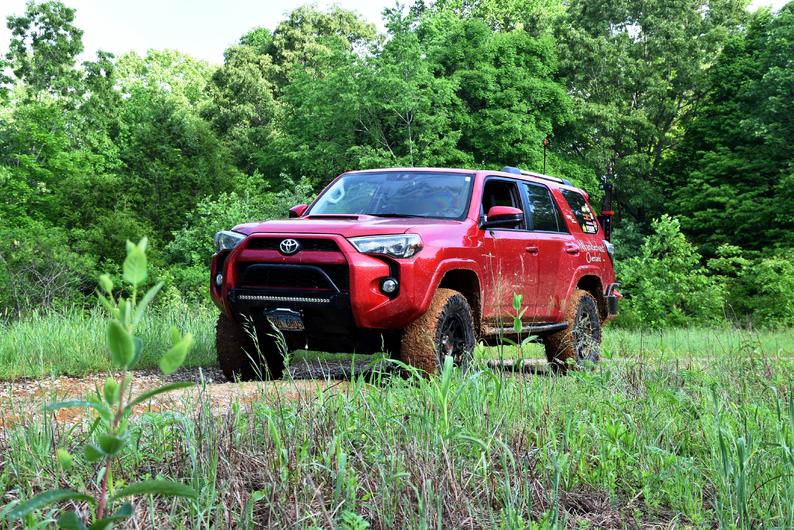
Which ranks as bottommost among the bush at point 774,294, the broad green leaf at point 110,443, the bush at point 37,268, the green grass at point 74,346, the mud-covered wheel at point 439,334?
the bush at point 774,294

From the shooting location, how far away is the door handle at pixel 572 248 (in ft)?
31.8

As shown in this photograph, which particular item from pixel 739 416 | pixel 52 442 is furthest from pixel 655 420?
pixel 52 442

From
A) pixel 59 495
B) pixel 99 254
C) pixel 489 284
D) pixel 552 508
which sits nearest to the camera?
pixel 59 495

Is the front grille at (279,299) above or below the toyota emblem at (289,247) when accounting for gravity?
below

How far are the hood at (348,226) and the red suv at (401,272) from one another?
1 cm

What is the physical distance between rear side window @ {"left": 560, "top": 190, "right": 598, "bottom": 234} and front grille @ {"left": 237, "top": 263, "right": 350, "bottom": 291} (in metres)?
3.96

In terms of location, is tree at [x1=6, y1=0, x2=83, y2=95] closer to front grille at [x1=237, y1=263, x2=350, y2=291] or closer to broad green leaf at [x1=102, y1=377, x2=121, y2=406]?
front grille at [x1=237, y1=263, x2=350, y2=291]

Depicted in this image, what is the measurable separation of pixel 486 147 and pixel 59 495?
3666cm

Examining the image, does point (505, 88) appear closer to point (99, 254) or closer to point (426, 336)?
point (99, 254)

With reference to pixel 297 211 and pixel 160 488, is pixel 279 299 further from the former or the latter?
pixel 160 488

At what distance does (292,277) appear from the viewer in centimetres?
722

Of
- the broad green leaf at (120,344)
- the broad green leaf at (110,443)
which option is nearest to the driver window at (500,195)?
the broad green leaf at (110,443)

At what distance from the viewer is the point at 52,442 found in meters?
3.63

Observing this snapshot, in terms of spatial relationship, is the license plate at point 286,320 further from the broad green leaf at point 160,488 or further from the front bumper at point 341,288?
the broad green leaf at point 160,488
